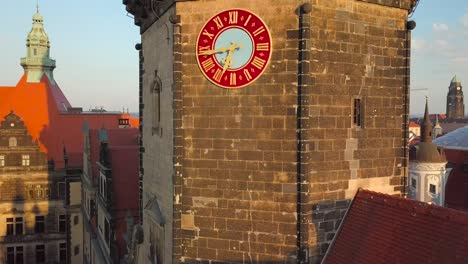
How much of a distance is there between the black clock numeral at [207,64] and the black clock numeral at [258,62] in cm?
86

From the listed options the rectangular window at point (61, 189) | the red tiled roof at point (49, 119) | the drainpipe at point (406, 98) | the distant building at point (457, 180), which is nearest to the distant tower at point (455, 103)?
the distant building at point (457, 180)

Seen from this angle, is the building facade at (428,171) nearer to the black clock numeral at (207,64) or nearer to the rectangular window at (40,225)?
the black clock numeral at (207,64)

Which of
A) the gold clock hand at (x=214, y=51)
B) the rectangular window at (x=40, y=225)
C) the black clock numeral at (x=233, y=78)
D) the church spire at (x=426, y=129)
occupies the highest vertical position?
the gold clock hand at (x=214, y=51)

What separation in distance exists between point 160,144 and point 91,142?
1878 cm

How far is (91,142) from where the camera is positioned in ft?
89.5

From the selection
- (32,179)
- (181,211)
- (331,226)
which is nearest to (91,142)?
(32,179)

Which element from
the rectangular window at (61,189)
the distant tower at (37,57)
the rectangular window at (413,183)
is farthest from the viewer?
the distant tower at (37,57)

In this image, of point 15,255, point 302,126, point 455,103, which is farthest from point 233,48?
point 455,103

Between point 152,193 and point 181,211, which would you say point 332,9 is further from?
point 152,193

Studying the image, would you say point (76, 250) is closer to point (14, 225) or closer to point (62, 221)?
point (62, 221)

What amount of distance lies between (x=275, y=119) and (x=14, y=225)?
100 ft

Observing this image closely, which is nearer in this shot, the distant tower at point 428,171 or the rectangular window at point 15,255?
the distant tower at point 428,171

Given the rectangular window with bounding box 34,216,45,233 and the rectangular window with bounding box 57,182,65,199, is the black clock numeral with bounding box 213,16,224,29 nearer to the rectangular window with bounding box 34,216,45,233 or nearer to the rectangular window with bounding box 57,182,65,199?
the rectangular window with bounding box 57,182,65,199

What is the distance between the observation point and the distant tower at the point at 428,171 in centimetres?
2394
